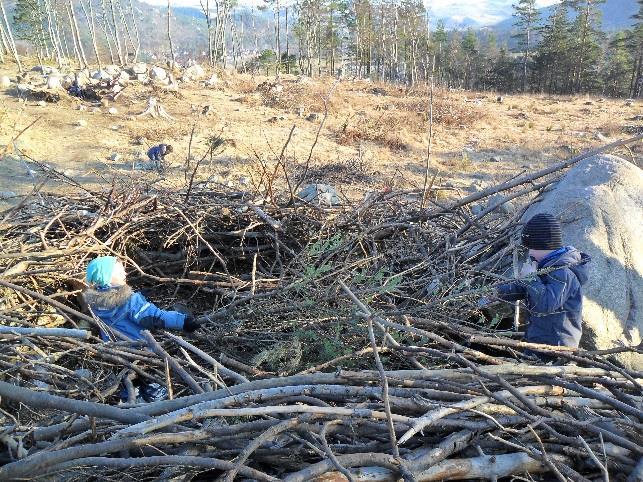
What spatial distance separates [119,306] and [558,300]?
246 centimetres

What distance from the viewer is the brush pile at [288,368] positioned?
1332mm

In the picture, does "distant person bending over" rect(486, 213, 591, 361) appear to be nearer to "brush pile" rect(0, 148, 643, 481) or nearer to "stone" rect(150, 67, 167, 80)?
"brush pile" rect(0, 148, 643, 481)

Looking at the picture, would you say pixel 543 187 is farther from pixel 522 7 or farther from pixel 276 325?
pixel 522 7

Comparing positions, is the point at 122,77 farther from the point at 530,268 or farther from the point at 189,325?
the point at 530,268

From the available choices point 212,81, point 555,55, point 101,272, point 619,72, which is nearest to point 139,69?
point 212,81

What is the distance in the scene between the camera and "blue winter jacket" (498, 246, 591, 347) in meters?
2.44

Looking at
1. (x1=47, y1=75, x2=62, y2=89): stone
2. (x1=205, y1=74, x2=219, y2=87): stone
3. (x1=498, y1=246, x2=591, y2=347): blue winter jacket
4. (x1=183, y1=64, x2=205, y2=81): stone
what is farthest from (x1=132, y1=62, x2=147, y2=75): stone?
(x1=498, y1=246, x2=591, y2=347): blue winter jacket

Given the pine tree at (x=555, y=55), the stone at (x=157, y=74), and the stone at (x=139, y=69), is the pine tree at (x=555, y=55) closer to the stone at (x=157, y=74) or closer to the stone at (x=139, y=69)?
the stone at (x=157, y=74)

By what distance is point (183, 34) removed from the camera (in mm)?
180000

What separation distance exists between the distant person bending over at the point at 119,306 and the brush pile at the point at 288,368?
114 millimetres

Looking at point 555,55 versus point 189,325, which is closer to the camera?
point 189,325

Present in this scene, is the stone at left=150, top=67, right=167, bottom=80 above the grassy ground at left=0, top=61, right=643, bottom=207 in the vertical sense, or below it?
above

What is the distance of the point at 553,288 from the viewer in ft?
8.04

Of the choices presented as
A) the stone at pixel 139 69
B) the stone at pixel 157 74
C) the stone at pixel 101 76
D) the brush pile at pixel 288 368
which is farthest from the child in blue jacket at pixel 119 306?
the stone at pixel 139 69
